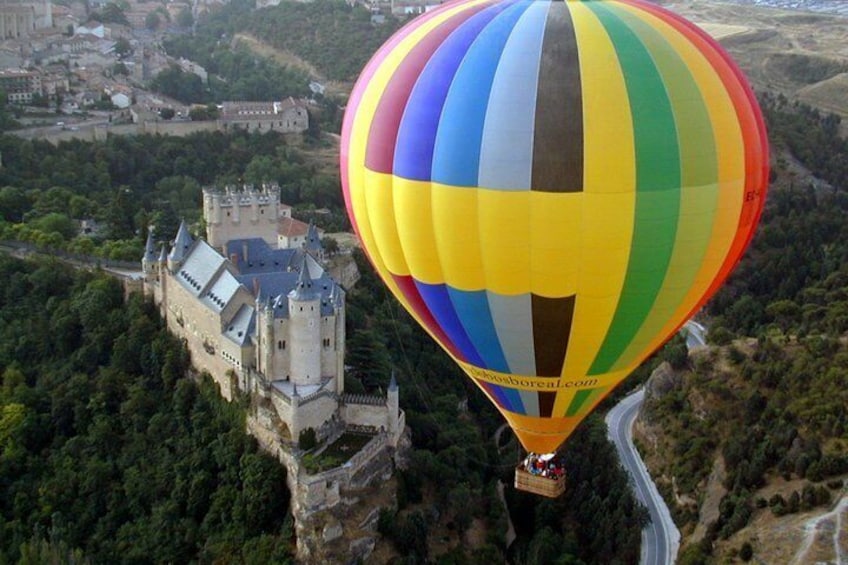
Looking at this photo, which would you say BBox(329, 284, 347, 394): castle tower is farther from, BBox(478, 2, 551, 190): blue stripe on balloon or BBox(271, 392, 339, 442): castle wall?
BBox(478, 2, 551, 190): blue stripe on balloon

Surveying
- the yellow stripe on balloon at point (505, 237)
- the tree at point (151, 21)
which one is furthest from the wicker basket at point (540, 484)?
the tree at point (151, 21)

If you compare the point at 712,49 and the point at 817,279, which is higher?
the point at 712,49

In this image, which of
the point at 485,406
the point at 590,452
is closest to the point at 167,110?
the point at 485,406

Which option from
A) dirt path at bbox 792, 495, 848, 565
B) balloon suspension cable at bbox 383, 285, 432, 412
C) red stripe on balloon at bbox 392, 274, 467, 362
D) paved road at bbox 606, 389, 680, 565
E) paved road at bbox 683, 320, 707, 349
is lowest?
paved road at bbox 606, 389, 680, 565

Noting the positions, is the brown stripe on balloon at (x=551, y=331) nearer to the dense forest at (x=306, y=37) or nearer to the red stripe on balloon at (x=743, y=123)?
the red stripe on balloon at (x=743, y=123)

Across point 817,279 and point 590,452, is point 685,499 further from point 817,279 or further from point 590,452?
point 817,279

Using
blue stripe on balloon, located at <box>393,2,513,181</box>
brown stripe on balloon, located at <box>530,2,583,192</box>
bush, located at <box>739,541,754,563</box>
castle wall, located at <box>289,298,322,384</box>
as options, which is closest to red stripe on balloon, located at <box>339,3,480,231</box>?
blue stripe on balloon, located at <box>393,2,513,181</box>

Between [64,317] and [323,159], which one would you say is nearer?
[64,317]
